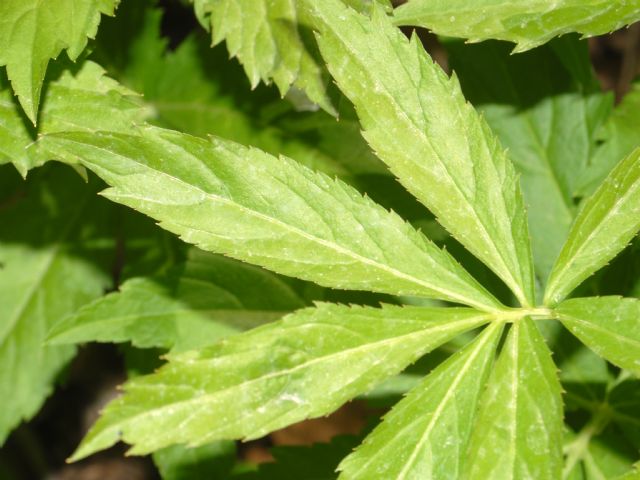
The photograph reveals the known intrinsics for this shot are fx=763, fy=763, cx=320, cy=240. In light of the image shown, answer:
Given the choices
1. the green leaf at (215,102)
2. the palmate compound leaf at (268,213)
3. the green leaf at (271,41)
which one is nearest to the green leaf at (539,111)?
the green leaf at (215,102)

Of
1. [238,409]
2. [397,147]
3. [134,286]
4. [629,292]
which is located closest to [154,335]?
[134,286]

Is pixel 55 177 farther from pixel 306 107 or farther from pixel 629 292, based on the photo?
pixel 629 292

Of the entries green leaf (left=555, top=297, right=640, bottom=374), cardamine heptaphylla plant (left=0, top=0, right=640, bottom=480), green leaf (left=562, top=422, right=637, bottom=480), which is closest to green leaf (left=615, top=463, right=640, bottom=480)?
cardamine heptaphylla plant (left=0, top=0, right=640, bottom=480)

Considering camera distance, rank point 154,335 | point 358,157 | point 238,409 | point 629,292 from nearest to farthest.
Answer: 1. point 238,409
2. point 629,292
3. point 154,335
4. point 358,157

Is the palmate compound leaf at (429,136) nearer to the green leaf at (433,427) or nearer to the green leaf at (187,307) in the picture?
the green leaf at (433,427)

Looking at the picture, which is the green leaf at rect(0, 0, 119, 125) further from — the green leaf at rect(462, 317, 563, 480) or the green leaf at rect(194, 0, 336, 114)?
the green leaf at rect(462, 317, 563, 480)

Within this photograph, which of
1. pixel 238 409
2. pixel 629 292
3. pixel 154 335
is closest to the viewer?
pixel 238 409
